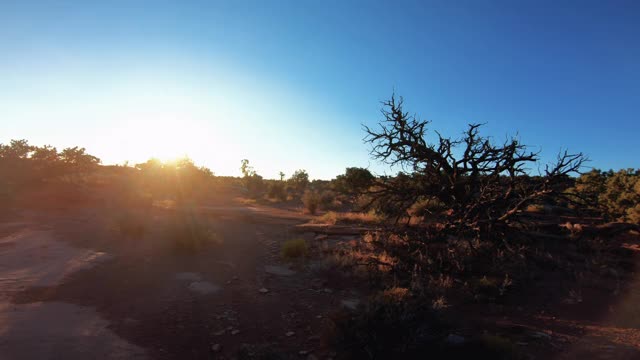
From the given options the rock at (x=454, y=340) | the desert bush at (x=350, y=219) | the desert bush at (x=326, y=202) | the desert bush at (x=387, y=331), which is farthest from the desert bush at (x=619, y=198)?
the desert bush at (x=326, y=202)

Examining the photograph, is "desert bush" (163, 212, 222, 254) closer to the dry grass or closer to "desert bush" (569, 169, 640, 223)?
→ the dry grass

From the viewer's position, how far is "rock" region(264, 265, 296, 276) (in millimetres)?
9796

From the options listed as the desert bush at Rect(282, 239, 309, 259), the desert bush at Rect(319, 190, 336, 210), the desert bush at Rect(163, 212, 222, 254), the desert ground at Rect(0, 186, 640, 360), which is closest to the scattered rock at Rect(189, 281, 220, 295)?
the desert ground at Rect(0, 186, 640, 360)

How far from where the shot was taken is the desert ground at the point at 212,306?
17.5 ft

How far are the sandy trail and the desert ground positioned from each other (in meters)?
0.02

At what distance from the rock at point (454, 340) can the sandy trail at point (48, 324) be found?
4591 mm

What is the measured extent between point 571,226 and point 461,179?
4.99m

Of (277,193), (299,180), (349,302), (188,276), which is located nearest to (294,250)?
(188,276)

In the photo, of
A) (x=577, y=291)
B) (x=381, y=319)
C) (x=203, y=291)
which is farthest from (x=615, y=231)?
(x=203, y=291)

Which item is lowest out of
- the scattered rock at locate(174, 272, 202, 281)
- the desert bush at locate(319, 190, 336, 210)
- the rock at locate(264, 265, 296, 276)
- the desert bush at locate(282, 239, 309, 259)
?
the scattered rock at locate(174, 272, 202, 281)

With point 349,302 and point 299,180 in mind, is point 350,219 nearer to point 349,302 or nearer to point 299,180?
point 349,302

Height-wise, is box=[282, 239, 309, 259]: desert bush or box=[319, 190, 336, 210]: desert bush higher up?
box=[319, 190, 336, 210]: desert bush

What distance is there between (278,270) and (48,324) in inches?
216

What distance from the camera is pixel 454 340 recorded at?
16.9 feet
